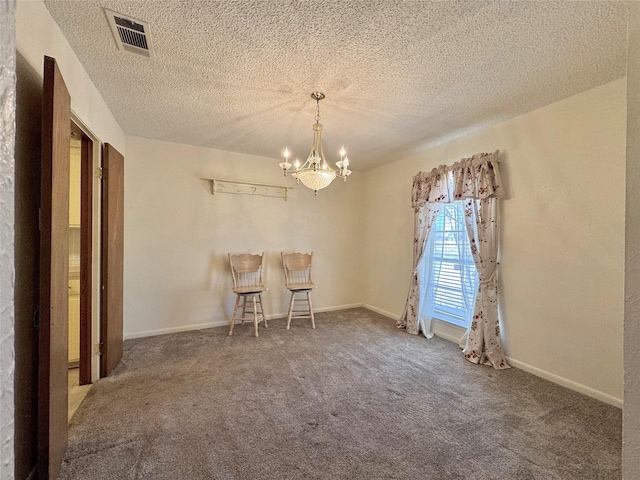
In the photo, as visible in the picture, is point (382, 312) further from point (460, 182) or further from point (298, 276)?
point (460, 182)

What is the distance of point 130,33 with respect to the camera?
159 cm

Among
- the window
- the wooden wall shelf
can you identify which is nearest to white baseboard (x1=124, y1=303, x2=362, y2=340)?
the wooden wall shelf

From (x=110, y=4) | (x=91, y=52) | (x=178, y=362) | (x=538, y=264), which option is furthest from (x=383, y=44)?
(x=178, y=362)

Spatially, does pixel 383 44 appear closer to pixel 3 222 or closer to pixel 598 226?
pixel 3 222

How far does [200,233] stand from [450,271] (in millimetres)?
3190

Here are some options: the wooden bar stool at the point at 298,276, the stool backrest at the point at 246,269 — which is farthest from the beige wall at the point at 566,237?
the stool backrest at the point at 246,269

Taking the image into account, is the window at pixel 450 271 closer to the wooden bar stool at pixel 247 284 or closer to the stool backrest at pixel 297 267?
the stool backrest at pixel 297 267

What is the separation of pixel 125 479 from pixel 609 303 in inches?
129

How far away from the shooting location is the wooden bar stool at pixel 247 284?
135 inches

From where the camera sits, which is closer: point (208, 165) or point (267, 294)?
point (208, 165)

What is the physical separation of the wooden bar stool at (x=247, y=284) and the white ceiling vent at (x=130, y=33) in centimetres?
233

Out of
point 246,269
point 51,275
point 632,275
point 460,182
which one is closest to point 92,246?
point 51,275

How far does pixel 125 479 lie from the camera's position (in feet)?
4.43

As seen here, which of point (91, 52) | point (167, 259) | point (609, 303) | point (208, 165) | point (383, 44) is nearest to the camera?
point (383, 44)
